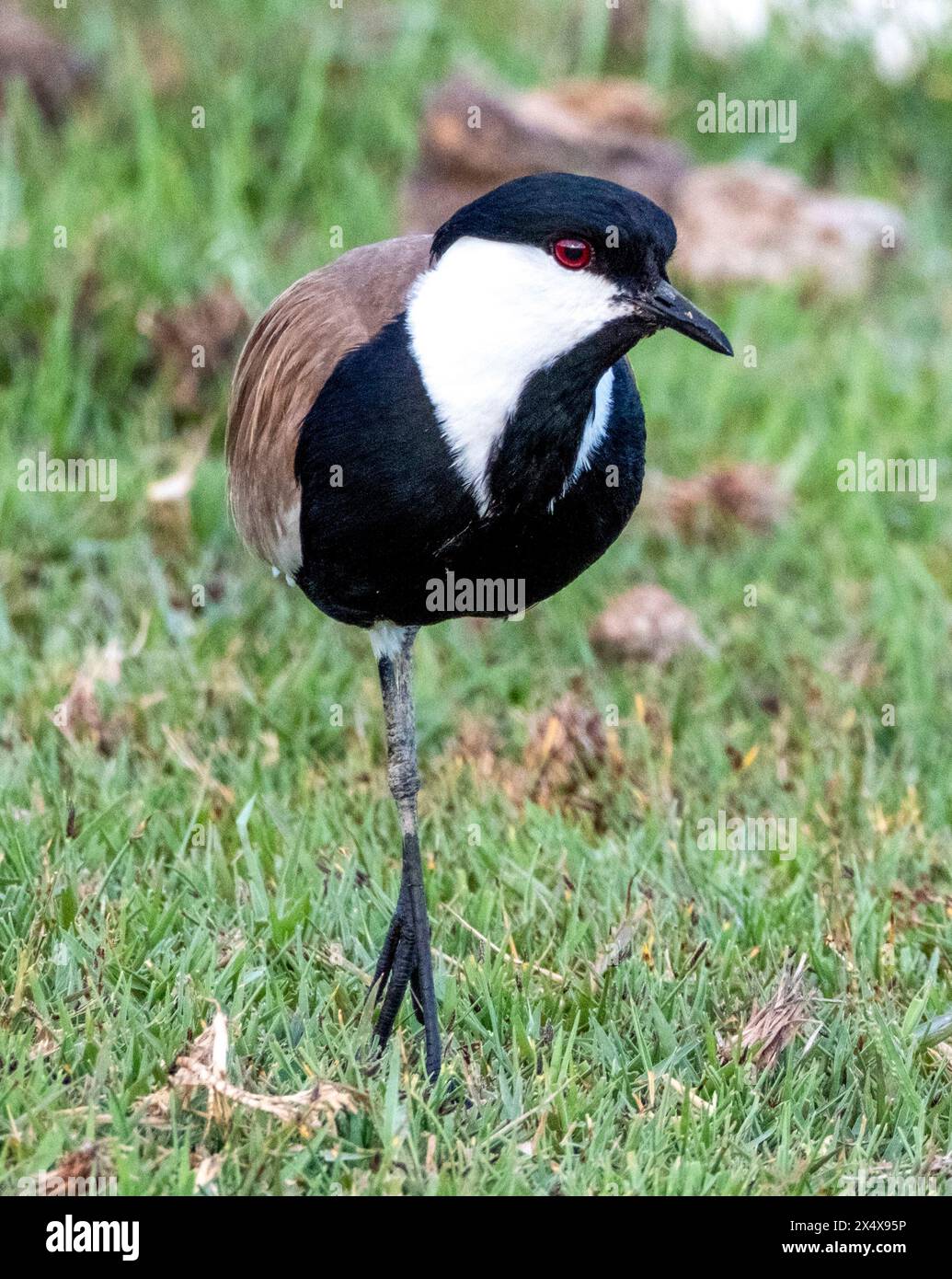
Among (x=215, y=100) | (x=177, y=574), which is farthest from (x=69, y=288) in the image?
(x=215, y=100)

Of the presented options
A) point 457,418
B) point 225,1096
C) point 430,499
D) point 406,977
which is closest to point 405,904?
point 406,977

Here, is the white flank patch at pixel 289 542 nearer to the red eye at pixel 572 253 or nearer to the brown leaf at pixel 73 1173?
the red eye at pixel 572 253

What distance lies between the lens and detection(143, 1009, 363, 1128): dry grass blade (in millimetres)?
2918

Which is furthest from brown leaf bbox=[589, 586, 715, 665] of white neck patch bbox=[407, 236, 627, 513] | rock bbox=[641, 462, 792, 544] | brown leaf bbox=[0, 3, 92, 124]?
brown leaf bbox=[0, 3, 92, 124]

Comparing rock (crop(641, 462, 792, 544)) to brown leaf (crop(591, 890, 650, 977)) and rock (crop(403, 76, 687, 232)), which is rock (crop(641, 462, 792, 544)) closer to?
rock (crop(403, 76, 687, 232))

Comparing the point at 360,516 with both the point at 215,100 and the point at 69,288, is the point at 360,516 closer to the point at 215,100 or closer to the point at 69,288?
the point at 69,288

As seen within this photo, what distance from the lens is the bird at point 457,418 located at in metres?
2.90

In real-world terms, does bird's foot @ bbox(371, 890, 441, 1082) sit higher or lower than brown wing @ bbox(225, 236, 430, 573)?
lower

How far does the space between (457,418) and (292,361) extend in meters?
0.51

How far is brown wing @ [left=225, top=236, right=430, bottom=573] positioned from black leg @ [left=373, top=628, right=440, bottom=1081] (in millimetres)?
292

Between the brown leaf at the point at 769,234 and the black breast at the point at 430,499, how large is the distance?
12.2ft

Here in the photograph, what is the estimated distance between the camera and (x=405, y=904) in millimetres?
3438

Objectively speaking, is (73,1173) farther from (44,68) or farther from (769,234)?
(44,68)

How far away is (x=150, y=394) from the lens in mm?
5641
